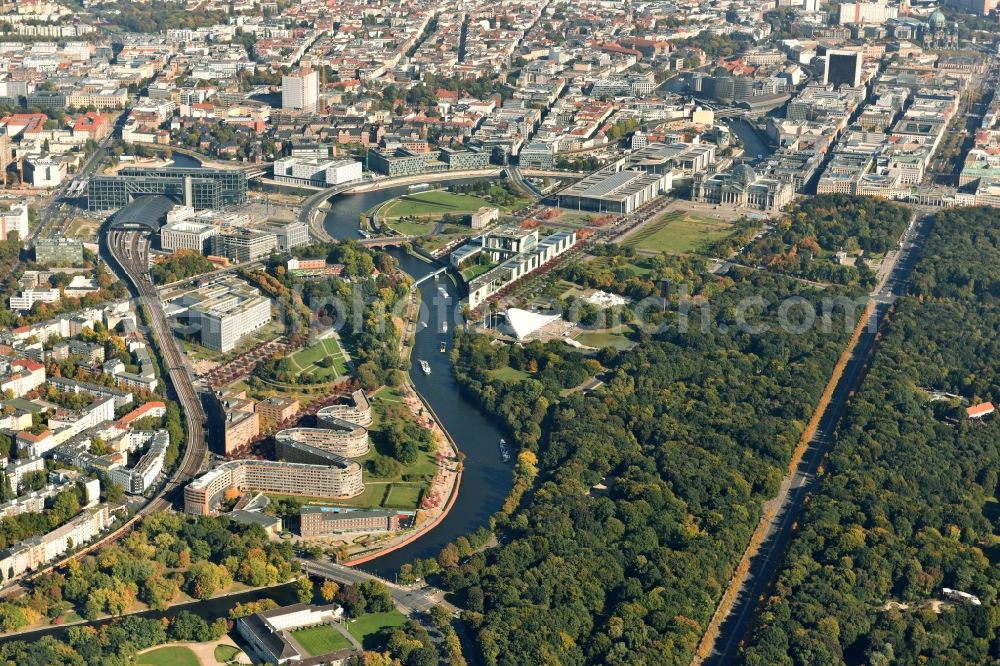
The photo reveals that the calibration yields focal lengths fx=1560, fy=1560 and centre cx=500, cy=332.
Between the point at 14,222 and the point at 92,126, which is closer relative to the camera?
Result: the point at 14,222

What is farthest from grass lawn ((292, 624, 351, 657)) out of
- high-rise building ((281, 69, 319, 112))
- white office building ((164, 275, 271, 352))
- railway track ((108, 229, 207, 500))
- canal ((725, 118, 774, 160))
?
high-rise building ((281, 69, 319, 112))

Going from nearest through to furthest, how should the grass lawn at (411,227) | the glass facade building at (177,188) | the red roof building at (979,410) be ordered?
the red roof building at (979,410) → the grass lawn at (411,227) → the glass facade building at (177,188)

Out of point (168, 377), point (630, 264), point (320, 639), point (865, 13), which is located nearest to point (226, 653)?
point (320, 639)

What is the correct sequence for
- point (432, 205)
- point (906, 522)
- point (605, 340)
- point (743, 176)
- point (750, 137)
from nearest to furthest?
point (906, 522)
point (605, 340)
point (432, 205)
point (743, 176)
point (750, 137)

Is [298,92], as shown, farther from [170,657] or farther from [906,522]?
[170,657]

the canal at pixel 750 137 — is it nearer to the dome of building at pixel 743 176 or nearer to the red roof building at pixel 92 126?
the dome of building at pixel 743 176

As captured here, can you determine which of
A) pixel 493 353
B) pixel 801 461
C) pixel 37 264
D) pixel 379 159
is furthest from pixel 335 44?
pixel 801 461

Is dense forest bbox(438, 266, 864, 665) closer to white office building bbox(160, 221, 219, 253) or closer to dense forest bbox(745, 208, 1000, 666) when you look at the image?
dense forest bbox(745, 208, 1000, 666)

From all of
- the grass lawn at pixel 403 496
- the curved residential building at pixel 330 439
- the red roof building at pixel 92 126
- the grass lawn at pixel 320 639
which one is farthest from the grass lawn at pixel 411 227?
the grass lawn at pixel 320 639
